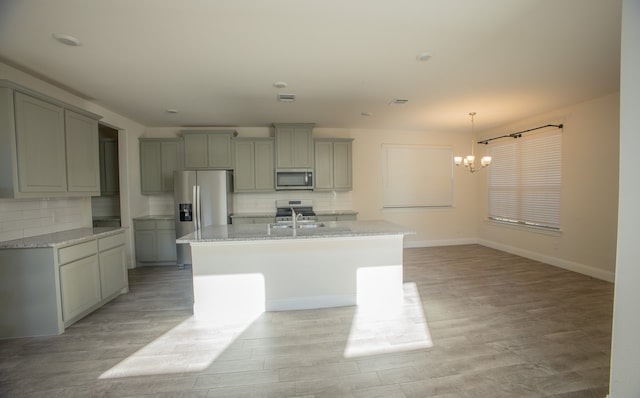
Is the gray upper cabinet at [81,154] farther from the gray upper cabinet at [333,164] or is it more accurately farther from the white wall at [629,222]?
the white wall at [629,222]

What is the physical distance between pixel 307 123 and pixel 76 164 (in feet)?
11.3

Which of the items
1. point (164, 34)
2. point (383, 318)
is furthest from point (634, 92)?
point (164, 34)

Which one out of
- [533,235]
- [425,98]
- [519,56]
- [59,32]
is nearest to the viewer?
[59,32]

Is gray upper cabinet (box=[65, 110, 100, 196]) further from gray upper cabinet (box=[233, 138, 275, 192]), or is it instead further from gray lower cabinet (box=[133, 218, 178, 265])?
gray upper cabinet (box=[233, 138, 275, 192])

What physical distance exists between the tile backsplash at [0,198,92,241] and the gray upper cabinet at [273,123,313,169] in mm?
2998

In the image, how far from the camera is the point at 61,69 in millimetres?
2750

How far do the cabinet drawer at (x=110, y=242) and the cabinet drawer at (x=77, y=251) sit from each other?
3.1 inches

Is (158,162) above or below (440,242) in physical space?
above

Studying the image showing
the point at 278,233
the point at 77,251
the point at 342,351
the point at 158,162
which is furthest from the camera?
the point at 158,162

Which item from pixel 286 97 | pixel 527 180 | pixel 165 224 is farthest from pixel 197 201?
pixel 527 180

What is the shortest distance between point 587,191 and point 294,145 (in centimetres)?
484

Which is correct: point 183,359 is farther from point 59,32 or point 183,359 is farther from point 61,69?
point 61,69

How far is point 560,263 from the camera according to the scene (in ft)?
14.4

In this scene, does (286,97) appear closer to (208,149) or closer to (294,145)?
(294,145)
